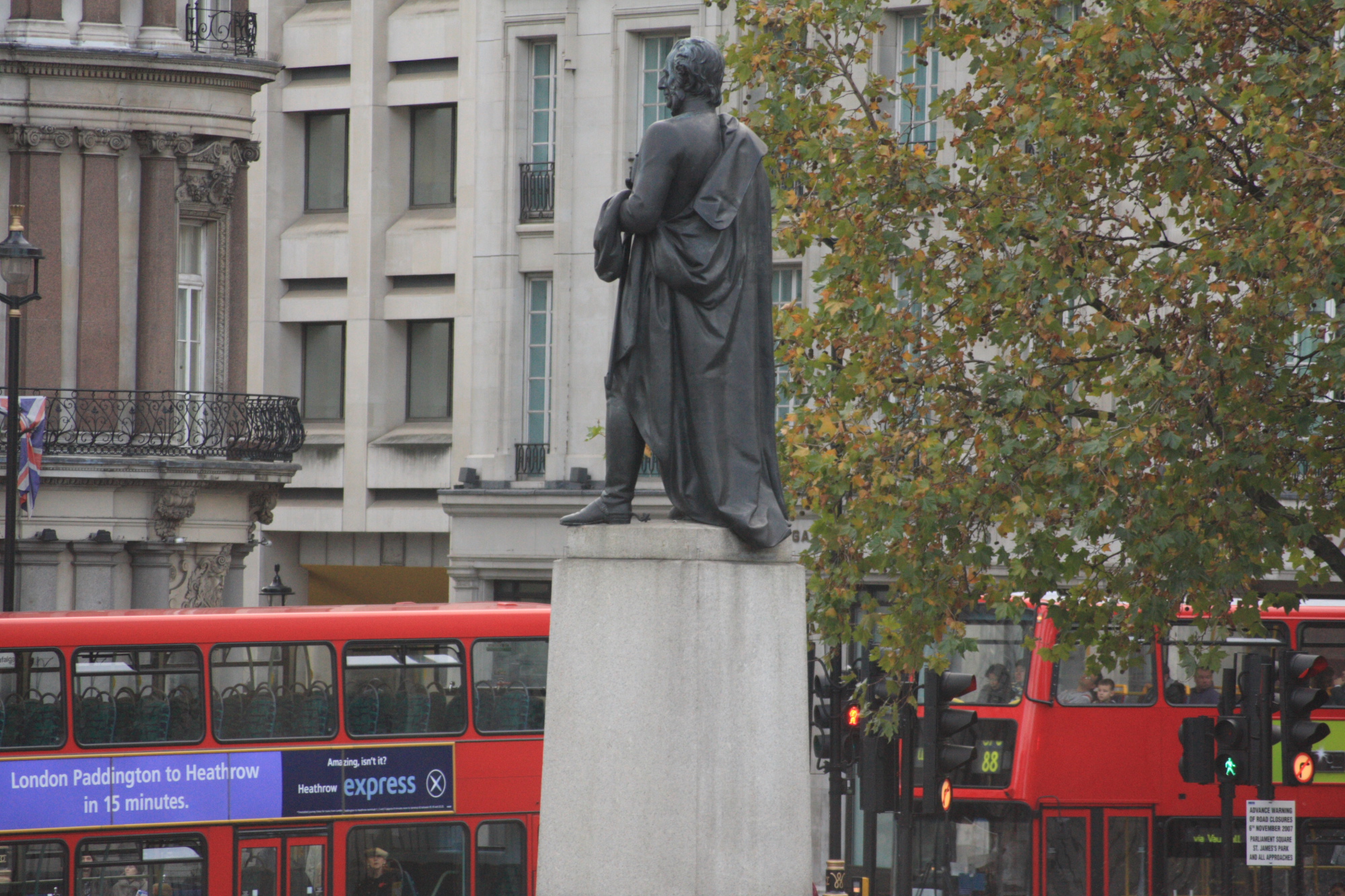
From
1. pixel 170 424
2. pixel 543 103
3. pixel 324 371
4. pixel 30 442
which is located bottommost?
pixel 30 442

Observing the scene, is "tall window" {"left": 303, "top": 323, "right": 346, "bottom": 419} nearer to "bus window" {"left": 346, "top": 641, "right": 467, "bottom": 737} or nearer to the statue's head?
"bus window" {"left": 346, "top": 641, "right": 467, "bottom": 737}

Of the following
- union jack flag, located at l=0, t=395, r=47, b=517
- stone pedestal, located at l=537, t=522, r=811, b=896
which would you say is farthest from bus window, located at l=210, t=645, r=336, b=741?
stone pedestal, located at l=537, t=522, r=811, b=896

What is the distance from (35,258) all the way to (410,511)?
53.0 ft

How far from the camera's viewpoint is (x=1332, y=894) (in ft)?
70.9

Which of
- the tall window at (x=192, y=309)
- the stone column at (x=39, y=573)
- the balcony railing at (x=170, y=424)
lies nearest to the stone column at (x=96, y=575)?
the stone column at (x=39, y=573)

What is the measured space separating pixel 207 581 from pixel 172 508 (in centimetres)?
133

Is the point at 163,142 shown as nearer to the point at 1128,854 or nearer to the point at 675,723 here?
the point at 1128,854

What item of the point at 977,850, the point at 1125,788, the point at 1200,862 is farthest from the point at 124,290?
the point at 1200,862

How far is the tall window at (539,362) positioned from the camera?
113ft

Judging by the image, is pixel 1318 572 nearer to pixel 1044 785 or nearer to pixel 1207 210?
pixel 1207 210

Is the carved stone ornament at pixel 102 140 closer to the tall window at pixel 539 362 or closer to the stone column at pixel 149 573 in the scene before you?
the stone column at pixel 149 573

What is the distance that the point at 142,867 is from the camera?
19.5 meters

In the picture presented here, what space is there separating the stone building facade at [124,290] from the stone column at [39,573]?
0.06ft

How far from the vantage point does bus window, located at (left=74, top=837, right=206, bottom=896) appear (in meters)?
19.2
